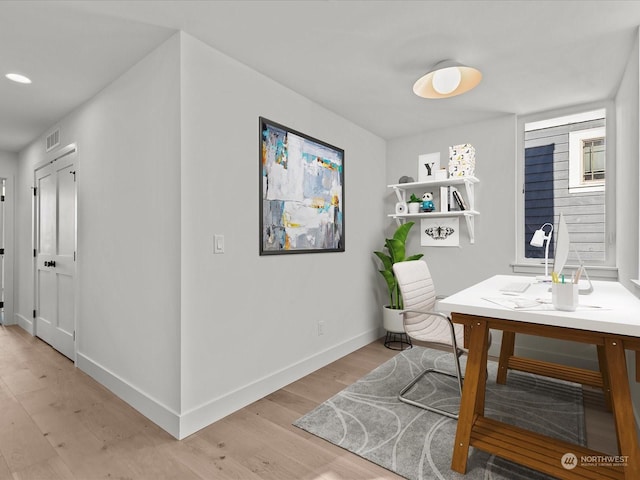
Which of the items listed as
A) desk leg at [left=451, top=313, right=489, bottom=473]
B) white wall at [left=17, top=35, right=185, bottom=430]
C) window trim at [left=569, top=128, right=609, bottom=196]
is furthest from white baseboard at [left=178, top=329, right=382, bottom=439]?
window trim at [left=569, top=128, right=609, bottom=196]

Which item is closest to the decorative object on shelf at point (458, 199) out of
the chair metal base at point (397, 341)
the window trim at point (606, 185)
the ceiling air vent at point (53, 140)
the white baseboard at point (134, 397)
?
the window trim at point (606, 185)

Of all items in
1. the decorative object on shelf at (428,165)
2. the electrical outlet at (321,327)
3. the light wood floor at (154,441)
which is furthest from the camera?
the decorative object on shelf at (428,165)

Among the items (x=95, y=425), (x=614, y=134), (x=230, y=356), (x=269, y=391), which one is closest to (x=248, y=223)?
(x=230, y=356)

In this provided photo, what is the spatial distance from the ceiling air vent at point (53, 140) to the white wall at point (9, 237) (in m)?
1.48

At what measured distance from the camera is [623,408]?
133 cm

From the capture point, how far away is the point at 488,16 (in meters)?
1.85

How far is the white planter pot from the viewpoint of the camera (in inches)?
139

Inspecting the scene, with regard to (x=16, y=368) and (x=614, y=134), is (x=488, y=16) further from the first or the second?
(x=16, y=368)

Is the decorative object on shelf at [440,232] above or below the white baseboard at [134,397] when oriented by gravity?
above

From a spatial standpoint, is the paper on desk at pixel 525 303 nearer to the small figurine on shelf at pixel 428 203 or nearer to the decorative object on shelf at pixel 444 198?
the decorative object on shelf at pixel 444 198

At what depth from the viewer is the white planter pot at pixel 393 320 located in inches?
139

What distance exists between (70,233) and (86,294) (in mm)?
743

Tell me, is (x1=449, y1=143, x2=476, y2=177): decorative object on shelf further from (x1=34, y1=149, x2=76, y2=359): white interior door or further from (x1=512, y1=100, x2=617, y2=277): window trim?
(x1=34, y1=149, x2=76, y2=359): white interior door

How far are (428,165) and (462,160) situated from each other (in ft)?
1.23
